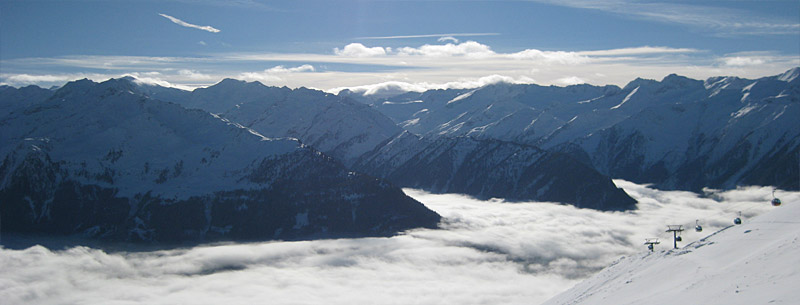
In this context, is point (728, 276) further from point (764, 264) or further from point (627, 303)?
point (627, 303)

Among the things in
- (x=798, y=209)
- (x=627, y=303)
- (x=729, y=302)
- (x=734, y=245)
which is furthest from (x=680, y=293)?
(x=798, y=209)

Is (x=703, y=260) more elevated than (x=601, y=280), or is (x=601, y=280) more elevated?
(x=703, y=260)

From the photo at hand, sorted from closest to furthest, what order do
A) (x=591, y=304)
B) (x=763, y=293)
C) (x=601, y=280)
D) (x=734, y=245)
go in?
(x=763, y=293) < (x=591, y=304) < (x=734, y=245) < (x=601, y=280)

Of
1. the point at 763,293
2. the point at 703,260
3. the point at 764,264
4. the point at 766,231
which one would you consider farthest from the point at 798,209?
the point at 763,293

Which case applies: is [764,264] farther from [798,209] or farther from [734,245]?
[798,209]

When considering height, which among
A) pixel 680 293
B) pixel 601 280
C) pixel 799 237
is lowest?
pixel 601 280

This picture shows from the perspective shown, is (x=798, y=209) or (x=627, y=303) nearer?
(x=627, y=303)

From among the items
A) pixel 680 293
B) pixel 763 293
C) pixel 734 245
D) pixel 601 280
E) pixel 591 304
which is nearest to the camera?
pixel 763 293
